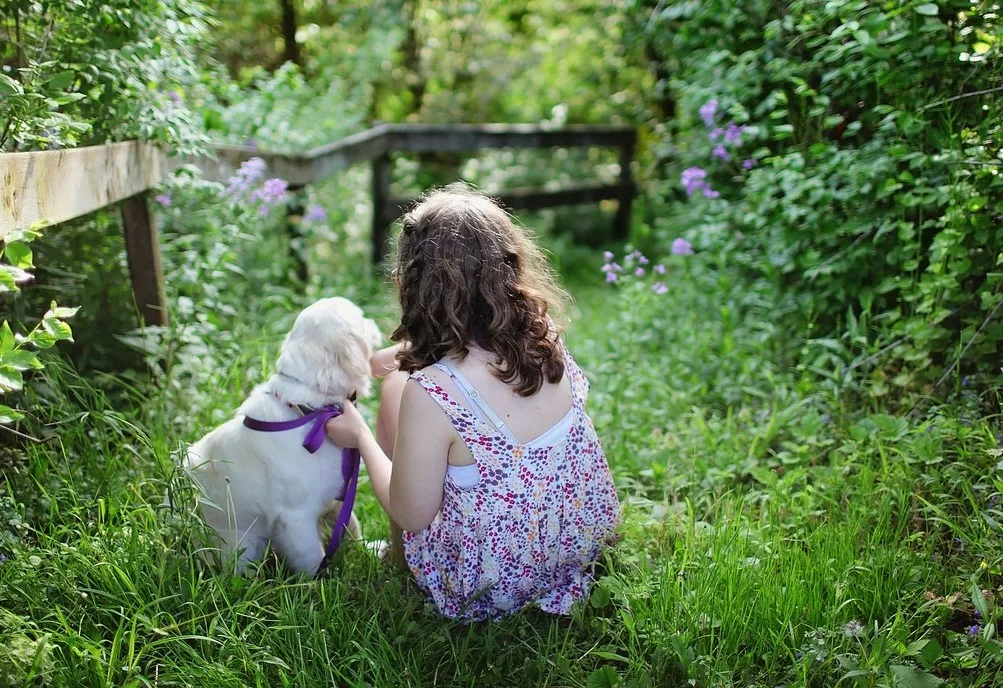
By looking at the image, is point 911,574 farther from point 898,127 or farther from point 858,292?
point 898,127

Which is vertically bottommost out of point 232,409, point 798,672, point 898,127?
point 798,672

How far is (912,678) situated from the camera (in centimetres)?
188

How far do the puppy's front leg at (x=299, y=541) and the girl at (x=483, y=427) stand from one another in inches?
11.3

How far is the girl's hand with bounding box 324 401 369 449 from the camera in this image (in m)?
2.37

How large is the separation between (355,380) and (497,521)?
0.59m

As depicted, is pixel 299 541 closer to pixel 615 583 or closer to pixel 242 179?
pixel 615 583

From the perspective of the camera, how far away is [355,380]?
2.41m

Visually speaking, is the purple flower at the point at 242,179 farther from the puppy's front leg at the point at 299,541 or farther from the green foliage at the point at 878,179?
the green foliage at the point at 878,179

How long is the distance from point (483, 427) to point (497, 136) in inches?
211

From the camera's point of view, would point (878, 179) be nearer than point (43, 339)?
No

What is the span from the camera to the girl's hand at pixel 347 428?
2.37 metres

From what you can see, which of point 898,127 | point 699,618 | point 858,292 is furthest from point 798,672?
point 898,127

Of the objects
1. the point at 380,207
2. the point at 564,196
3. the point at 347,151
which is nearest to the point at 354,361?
the point at 347,151

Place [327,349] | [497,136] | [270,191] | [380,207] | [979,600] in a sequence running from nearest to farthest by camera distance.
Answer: [979,600]
[327,349]
[270,191]
[380,207]
[497,136]
